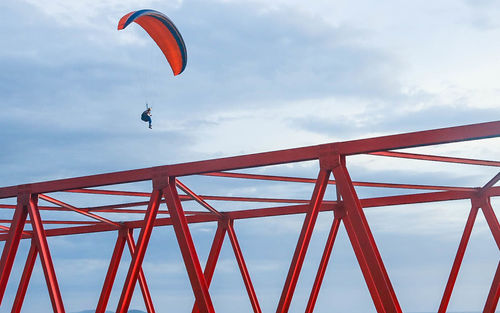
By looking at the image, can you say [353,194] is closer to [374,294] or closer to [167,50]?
[374,294]

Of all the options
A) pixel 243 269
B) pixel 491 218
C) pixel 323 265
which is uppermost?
pixel 491 218

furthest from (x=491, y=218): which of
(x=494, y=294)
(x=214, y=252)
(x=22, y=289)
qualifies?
(x=22, y=289)

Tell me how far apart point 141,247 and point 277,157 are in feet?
15.0

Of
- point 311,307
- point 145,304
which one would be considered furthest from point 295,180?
point 145,304

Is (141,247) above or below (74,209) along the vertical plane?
below

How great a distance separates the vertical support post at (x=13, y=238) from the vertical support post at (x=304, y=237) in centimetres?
912

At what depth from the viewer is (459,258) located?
70.7 feet

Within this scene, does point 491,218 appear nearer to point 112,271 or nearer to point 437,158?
point 437,158

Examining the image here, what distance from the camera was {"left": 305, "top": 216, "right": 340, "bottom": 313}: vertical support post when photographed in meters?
21.3

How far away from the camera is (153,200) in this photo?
1805 centimetres

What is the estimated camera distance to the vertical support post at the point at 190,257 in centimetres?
1702

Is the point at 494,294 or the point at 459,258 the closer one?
the point at 494,294

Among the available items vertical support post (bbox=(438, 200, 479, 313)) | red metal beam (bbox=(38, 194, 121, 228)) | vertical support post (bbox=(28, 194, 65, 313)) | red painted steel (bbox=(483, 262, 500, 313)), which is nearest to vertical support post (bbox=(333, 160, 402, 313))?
red painted steel (bbox=(483, 262, 500, 313))

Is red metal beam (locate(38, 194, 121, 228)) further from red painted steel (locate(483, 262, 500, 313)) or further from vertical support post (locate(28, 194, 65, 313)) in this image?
red painted steel (locate(483, 262, 500, 313))
